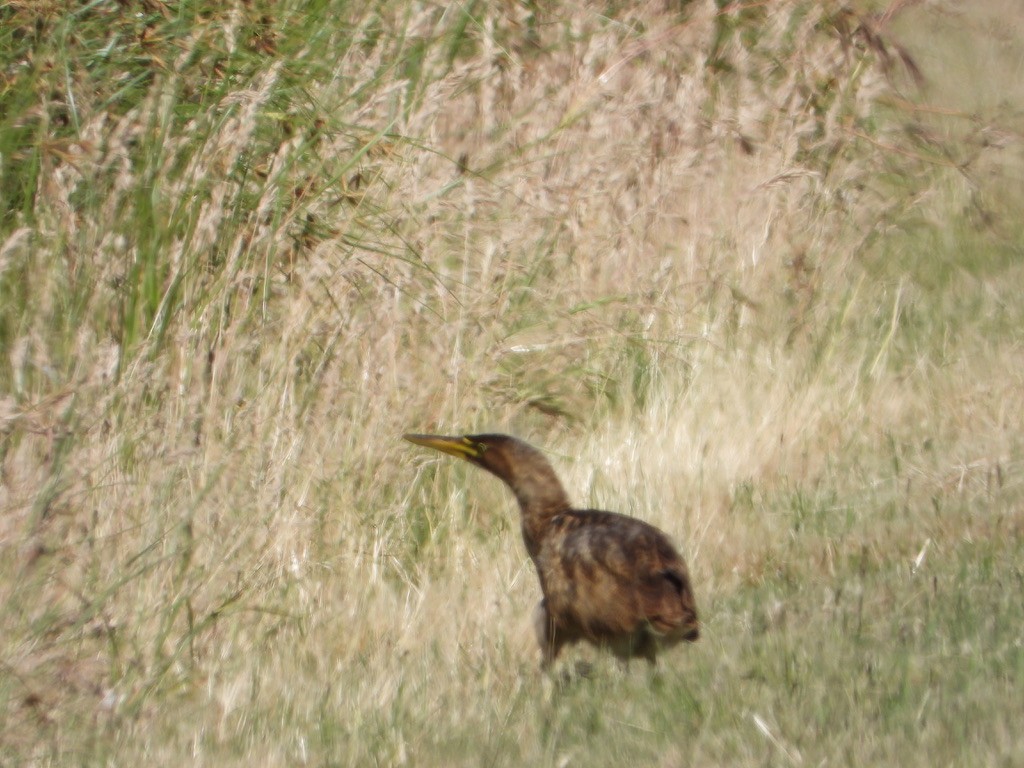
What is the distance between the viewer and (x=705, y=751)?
3.87m

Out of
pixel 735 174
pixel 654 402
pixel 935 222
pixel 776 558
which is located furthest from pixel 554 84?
pixel 776 558

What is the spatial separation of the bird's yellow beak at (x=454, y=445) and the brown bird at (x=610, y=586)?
471mm

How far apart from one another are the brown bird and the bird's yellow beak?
0.47m

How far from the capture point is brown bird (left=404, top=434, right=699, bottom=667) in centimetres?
466

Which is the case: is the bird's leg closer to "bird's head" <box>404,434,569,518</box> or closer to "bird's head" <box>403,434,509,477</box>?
"bird's head" <box>404,434,569,518</box>

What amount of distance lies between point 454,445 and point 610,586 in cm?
121

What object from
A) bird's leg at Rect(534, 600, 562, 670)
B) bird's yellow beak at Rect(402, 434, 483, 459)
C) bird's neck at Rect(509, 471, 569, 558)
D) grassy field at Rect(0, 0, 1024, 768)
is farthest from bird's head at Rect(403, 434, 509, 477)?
bird's leg at Rect(534, 600, 562, 670)

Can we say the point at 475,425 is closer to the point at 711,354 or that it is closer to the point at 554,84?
the point at 711,354

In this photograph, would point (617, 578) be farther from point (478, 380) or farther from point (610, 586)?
point (478, 380)

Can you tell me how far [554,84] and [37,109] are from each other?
2.79 m

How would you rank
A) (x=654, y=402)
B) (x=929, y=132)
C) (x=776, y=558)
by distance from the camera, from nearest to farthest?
(x=776, y=558) < (x=654, y=402) < (x=929, y=132)

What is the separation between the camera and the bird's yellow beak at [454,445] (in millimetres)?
5871

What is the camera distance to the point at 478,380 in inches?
257

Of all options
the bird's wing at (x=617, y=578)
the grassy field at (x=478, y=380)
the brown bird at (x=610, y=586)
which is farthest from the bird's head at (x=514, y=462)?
the bird's wing at (x=617, y=578)
